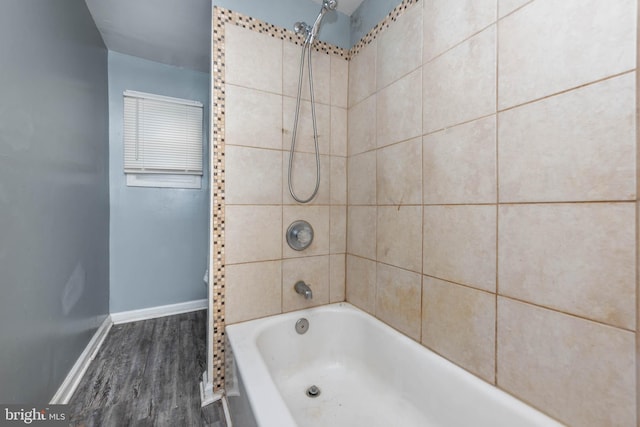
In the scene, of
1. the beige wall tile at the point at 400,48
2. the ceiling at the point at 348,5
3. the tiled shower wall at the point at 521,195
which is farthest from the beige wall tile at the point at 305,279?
the ceiling at the point at 348,5

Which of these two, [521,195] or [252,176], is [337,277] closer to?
[252,176]

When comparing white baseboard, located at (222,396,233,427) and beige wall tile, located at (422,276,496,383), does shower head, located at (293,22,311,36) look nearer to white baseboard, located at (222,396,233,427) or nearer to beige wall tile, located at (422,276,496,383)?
beige wall tile, located at (422,276,496,383)

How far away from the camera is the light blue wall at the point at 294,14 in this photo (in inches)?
55.8

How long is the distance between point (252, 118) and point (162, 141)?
5.10 feet

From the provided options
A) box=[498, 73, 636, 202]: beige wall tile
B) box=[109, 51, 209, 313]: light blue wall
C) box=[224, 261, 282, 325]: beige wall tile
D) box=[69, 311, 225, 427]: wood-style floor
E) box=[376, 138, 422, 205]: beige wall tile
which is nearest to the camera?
box=[498, 73, 636, 202]: beige wall tile

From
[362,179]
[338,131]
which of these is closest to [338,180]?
[362,179]

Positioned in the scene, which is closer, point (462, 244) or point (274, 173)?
point (462, 244)

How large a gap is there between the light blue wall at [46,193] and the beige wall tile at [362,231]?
1.57 m

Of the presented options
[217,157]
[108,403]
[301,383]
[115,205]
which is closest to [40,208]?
[217,157]

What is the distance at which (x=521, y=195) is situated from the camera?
2.73ft

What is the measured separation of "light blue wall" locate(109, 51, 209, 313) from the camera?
7.79 ft

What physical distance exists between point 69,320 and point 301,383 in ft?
4.65

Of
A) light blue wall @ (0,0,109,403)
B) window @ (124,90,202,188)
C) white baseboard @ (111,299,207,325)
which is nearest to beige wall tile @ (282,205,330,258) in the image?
light blue wall @ (0,0,109,403)

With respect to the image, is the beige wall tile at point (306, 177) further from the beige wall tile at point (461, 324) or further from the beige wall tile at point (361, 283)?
the beige wall tile at point (461, 324)
